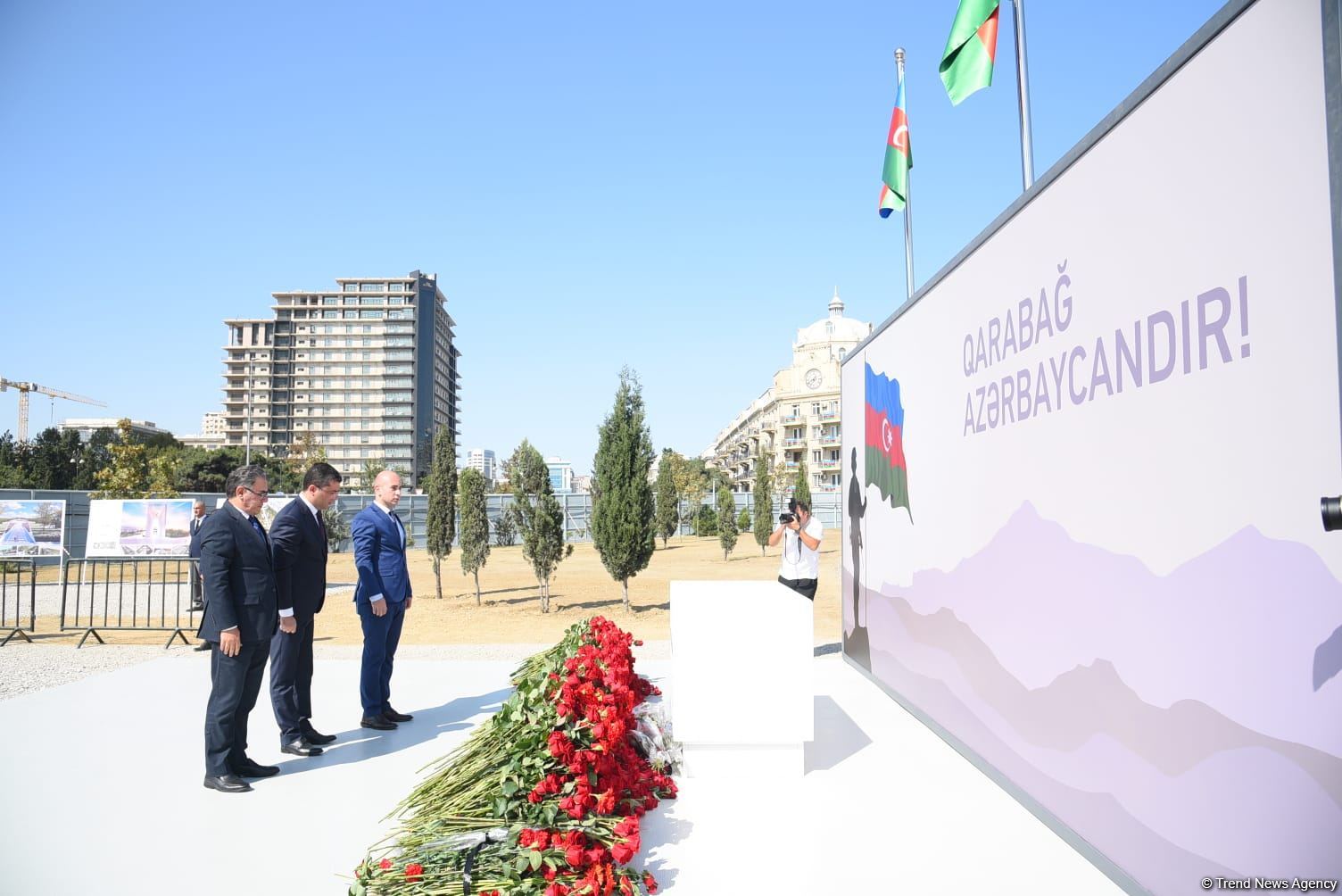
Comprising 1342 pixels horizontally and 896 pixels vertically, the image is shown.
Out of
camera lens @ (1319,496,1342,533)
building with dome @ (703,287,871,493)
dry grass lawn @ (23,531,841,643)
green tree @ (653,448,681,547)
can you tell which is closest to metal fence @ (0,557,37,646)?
dry grass lawn @ (23,531,841,643)

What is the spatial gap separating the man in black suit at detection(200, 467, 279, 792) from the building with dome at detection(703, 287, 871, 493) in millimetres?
55342

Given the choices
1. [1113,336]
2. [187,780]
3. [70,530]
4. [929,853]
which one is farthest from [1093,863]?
[70,530]

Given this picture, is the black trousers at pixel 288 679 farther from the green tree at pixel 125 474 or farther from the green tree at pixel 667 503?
the green tree at pixel 667 503

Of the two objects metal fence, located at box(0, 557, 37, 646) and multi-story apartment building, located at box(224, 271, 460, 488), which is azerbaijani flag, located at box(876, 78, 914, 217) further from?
multi-story apartment building, located at box(224, 271, 460, 488)

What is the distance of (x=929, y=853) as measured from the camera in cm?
342

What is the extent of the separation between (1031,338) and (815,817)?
274 cm

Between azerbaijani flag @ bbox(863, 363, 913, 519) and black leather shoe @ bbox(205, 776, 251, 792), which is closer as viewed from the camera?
black leather shoe @ bbox(205, 776, 251, 792)

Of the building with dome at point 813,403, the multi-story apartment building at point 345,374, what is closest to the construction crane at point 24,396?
the multi-story apartment building at point 345,374

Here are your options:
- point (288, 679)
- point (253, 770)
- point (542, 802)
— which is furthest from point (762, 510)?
point (542, 802)

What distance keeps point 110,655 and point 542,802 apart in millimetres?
9087

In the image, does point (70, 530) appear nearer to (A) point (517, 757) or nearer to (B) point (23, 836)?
(B) point (23, 836)

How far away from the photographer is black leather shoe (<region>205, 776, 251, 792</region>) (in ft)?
14.0

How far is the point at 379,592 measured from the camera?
548cm

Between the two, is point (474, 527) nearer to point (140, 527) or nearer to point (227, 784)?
point (140, 527)
